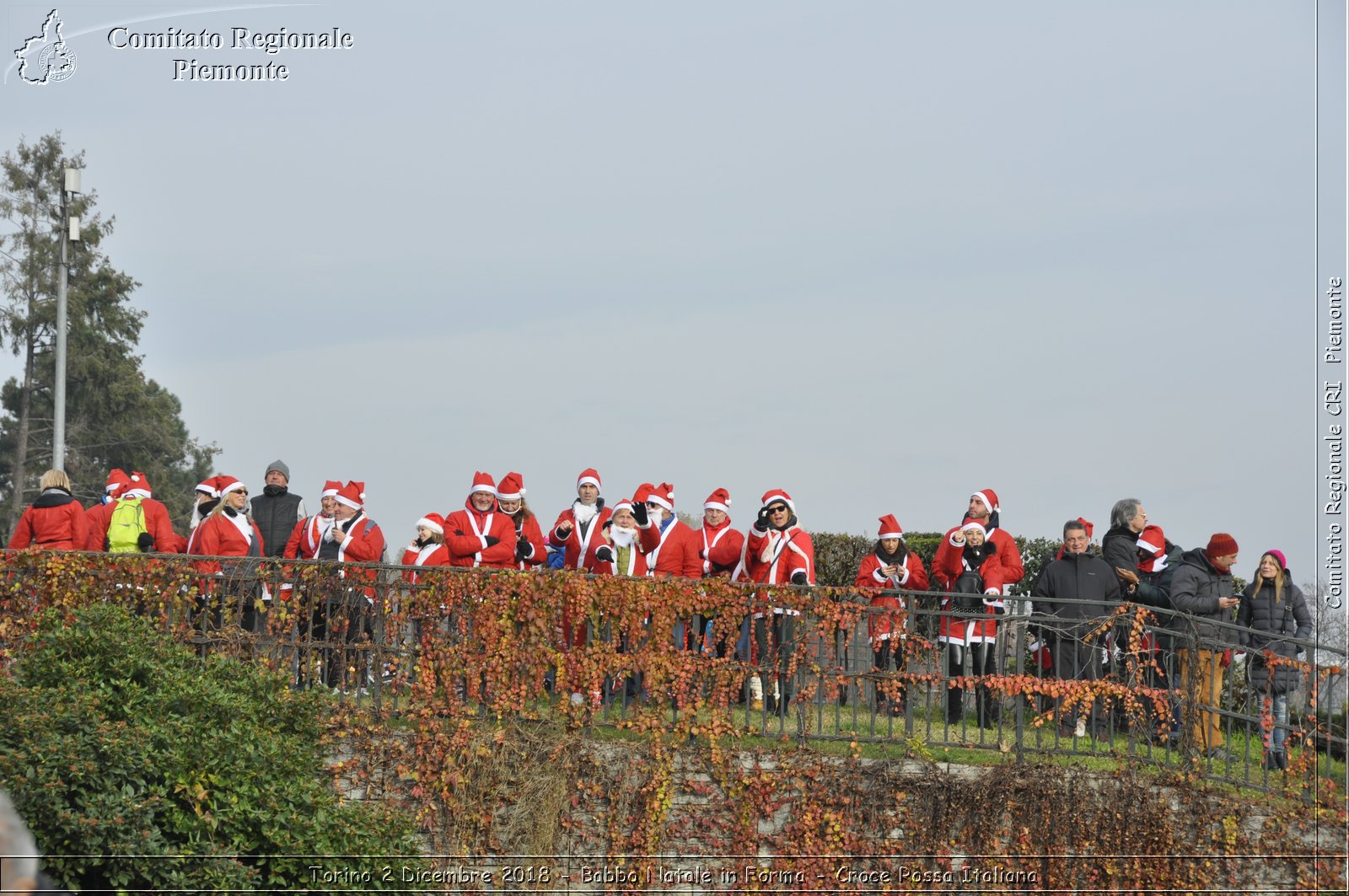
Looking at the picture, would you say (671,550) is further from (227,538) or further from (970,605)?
(227,538)

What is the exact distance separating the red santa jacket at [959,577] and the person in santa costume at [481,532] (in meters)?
3.87

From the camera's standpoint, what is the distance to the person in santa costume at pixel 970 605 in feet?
38.2

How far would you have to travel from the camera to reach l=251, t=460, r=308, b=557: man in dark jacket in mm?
13617

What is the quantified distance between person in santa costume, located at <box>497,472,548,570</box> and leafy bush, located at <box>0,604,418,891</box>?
107 inches

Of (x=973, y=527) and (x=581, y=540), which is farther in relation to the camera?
(x=581, y=540)

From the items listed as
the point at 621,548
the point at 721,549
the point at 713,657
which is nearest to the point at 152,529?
the point at 621,548

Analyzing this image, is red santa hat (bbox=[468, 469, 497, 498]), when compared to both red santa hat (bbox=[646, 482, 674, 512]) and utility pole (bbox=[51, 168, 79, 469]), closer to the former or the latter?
red santa hat (bbox=[646, 482, 674, 512])

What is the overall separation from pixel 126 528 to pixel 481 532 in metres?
3.58

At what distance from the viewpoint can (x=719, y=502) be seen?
13.2m

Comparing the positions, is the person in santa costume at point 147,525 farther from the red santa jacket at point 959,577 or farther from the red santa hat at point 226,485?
the red santa jacket at point 959,577

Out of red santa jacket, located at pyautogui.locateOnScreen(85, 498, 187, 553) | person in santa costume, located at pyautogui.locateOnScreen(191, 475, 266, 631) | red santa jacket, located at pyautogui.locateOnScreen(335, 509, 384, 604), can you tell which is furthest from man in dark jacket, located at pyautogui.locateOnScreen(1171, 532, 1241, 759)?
red santa jacket, located at pyautogui.locateOnScreen(85, 498, 187, 553)

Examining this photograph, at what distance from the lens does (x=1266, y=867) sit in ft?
36.1

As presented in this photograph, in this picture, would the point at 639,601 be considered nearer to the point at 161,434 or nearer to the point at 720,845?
the point at 720,845

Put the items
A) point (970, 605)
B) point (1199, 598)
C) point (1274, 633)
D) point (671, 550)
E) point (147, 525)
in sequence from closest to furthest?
1. point (1274, 633)
2. point (1199, 598)
3. point (970, 605)
4. point (671, 550)
5. point (147, 525)
